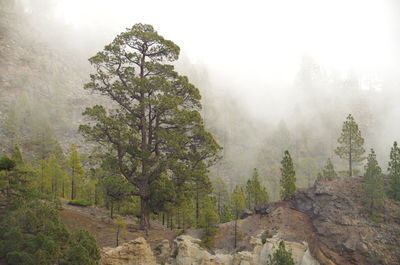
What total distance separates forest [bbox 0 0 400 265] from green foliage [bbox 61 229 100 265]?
52mm

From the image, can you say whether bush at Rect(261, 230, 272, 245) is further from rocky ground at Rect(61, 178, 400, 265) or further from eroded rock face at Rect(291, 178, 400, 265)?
eroded rock face at Rect(291, 178, 400, 265)

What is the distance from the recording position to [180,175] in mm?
Result: 26328

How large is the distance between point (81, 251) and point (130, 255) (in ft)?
15.4

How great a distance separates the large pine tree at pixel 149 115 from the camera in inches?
1006

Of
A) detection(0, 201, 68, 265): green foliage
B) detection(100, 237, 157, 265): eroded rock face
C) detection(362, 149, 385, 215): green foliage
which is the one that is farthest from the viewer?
detection(362, 149, 385, 215): green foliage

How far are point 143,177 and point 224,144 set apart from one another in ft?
404

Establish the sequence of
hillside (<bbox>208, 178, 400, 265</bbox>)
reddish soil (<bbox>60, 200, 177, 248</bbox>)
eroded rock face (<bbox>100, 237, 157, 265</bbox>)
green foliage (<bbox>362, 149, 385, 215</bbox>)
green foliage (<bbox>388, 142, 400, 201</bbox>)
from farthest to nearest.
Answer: green foliage (<bbox>388, 142, 400, 201</bbox>) < green foliage (<bbox>362, 149, 385, 215</bbox>) < reddish soil (<bbox>60, 200, 177, 248</bbox>) < hillside (<bbox>208, 178, 400, 265</bbox>) < eroded rock face (<bbox>100, 237, 157, 265</bbox>)

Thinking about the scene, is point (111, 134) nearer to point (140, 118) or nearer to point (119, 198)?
point (140, 118)

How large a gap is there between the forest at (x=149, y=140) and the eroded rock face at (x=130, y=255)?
1230 mm

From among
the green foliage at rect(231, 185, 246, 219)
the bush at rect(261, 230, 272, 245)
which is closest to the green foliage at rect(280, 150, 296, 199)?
the green foliage at rect(231, 185, 246, 219)

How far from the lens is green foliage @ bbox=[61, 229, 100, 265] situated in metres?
15.6

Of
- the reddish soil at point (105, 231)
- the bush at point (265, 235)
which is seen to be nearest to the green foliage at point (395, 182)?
the bush at point (265, 235)

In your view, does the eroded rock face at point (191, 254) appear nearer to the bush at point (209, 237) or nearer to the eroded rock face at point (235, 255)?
the eroded rock face at point (235, 255)

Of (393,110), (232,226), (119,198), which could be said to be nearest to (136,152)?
(119,198)
